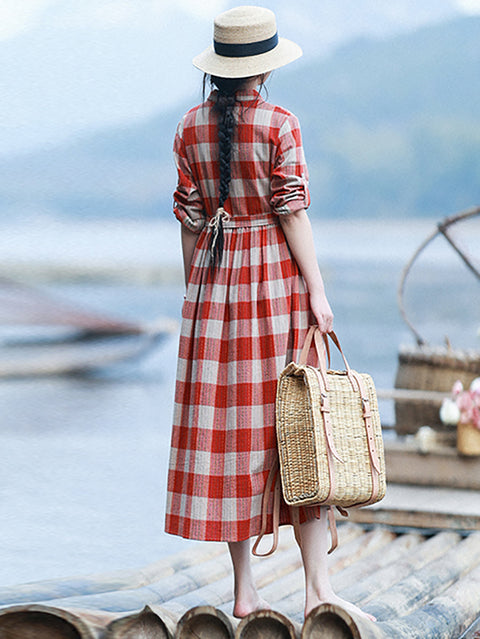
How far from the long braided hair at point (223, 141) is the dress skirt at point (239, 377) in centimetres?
3

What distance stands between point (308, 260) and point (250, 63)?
1.58 ft

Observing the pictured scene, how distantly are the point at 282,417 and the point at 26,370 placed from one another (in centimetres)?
890

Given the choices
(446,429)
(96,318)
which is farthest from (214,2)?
(446,429)

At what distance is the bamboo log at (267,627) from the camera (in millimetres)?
1917

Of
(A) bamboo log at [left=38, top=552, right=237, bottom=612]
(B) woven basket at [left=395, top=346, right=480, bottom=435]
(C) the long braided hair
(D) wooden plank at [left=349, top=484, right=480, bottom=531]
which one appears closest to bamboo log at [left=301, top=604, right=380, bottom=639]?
(A) bamboo log at [left=38, top=552, right=237, bottom=612]

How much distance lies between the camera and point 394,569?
289 cm

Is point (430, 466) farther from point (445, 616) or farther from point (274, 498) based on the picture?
point (274, 498)

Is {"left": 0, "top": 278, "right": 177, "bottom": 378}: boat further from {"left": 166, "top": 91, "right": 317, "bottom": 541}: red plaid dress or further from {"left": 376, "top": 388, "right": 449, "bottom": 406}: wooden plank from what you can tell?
{"left": 166, "top": 91, "right": 317, "bottom": 541}: red plaid dress

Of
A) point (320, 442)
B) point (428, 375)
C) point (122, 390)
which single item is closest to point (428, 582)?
point (320, 442)

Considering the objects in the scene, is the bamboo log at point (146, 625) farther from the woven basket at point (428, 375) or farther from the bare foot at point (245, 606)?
the woven basket at point (428, 375)

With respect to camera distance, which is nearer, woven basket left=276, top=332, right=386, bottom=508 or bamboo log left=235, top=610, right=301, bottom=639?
bamboo log left=235, top=610, right=301, bottom=639

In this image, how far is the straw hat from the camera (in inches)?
84.4

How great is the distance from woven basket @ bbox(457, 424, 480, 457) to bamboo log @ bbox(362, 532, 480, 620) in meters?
0.37

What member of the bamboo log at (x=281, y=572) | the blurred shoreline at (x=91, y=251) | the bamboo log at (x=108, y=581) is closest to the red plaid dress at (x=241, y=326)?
the bamboo log at (x=281, y=572)
